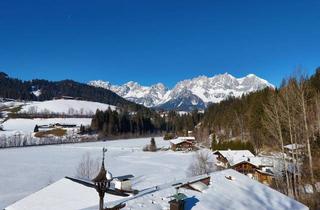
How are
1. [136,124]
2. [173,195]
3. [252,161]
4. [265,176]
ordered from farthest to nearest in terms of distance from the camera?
1. [136,124]
2. [252,161]
3. [265,176]
4. [173,195]

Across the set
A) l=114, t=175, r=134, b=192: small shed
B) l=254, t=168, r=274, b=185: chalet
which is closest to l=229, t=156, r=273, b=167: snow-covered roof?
l=254, t=168, r=274, b=185: chalet

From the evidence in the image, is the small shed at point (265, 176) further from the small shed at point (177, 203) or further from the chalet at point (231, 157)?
the small shed at point (177, 203)

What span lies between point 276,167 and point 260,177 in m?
3.09

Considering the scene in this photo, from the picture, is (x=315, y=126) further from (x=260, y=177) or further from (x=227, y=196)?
(x=227, y=196)

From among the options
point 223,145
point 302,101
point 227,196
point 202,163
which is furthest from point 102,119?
point 227,196

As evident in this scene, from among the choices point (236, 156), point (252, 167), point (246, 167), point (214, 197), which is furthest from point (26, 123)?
point (214, 197)

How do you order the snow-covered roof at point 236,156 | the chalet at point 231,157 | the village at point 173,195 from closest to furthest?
the village at point 173,195 < the snow-covered roof at point 236,156 < the chalet at point 231,157

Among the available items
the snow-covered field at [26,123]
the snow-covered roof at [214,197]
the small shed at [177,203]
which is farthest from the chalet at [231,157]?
the snow-covered field at [26,123]

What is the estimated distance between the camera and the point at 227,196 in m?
15.6

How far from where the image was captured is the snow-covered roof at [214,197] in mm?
14602

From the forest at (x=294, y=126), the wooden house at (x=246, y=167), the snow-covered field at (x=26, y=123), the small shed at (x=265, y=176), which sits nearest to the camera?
the forest at (x=294, y=126)

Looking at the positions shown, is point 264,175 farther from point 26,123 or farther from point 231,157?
point 26,123

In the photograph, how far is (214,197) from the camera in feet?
48.6

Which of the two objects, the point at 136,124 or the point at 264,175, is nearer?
the point at 264,175
